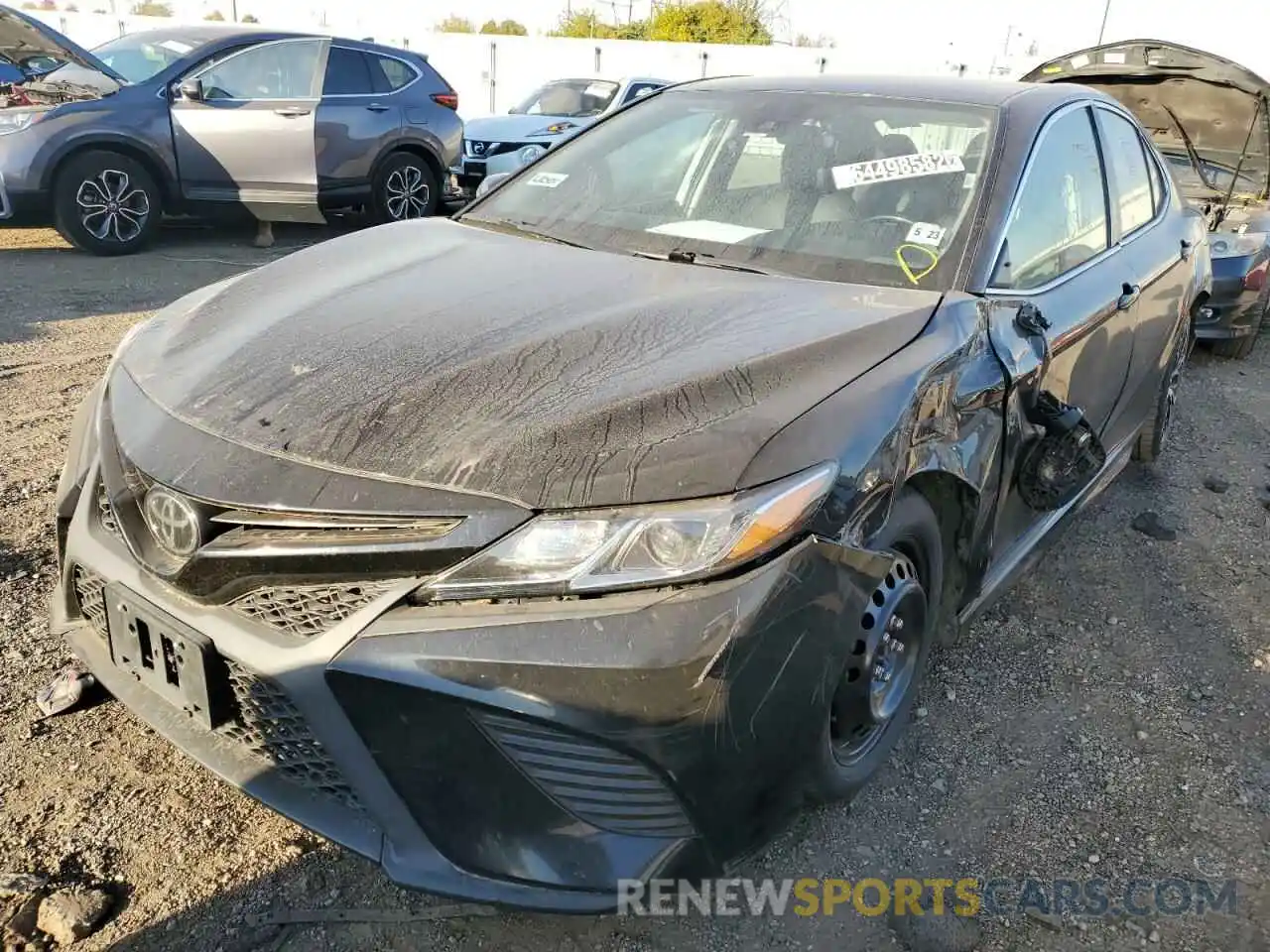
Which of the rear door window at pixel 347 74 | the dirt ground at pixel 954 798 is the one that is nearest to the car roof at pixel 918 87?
the dirt ground at pixel 954 798

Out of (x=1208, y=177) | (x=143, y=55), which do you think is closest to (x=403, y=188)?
(x=143, y=55)

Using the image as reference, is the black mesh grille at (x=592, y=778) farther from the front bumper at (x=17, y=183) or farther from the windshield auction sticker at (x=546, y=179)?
the front bumper at (x=17, y=183)

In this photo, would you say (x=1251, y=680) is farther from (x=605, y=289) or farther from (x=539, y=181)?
(x=539, y=181)

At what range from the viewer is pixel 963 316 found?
2275 mm

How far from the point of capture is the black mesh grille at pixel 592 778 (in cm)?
159

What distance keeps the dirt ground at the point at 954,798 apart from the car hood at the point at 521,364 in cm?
87

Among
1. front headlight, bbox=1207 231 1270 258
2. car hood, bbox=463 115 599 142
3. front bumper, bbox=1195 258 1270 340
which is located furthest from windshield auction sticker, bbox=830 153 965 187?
car hood, bbox=463 115 599 142

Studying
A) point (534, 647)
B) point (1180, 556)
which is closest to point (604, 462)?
point (534, 647)

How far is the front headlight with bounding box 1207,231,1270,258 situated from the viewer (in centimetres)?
591

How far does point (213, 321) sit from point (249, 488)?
786 millimetres

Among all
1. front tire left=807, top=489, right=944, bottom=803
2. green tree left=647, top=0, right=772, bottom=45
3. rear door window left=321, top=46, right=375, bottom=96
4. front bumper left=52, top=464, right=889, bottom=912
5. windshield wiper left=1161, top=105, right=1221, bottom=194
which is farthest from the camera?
green tree left=647, top=0, right=772, bottom=45

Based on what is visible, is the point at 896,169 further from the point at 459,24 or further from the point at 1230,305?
the point at 459,24

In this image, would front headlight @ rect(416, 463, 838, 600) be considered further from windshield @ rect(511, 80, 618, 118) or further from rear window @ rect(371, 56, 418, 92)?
windshield @ rect(511, 80, 618, 118)

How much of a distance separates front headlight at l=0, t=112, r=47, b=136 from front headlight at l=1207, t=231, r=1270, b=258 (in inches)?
297
